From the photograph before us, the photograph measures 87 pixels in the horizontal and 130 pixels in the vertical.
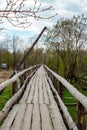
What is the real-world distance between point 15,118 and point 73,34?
1282 inches

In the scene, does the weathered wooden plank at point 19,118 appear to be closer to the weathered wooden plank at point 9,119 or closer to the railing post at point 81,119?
the weathered wooden plank at point 9,119

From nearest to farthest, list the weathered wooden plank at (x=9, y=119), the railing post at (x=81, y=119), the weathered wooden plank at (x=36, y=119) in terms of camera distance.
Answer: the railing post at (x=81, y=119)
the weathered wooden plank at (x=9, y=119)
the weathered wooden plank at (x=36, y=119)

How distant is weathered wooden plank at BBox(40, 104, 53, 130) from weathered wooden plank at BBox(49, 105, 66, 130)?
0.09 metres

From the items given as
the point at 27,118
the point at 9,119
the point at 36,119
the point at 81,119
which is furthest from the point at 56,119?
the point at 81,119

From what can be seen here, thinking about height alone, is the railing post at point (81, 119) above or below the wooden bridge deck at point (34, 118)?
above

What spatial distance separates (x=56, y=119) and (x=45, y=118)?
0.83 ft

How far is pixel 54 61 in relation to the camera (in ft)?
169

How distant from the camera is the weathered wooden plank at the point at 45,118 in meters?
6.77

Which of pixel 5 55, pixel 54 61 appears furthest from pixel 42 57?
pixel 54 61

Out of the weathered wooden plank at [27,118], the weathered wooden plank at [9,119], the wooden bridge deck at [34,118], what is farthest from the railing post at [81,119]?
the weathered wooden plank at [9,119]

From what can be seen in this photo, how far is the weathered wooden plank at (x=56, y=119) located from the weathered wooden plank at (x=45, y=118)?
0.09m

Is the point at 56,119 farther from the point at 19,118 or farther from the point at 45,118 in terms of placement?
the point at 19,118

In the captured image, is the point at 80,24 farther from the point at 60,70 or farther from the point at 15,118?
the point at 15,118

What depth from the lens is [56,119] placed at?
7.58 meters
